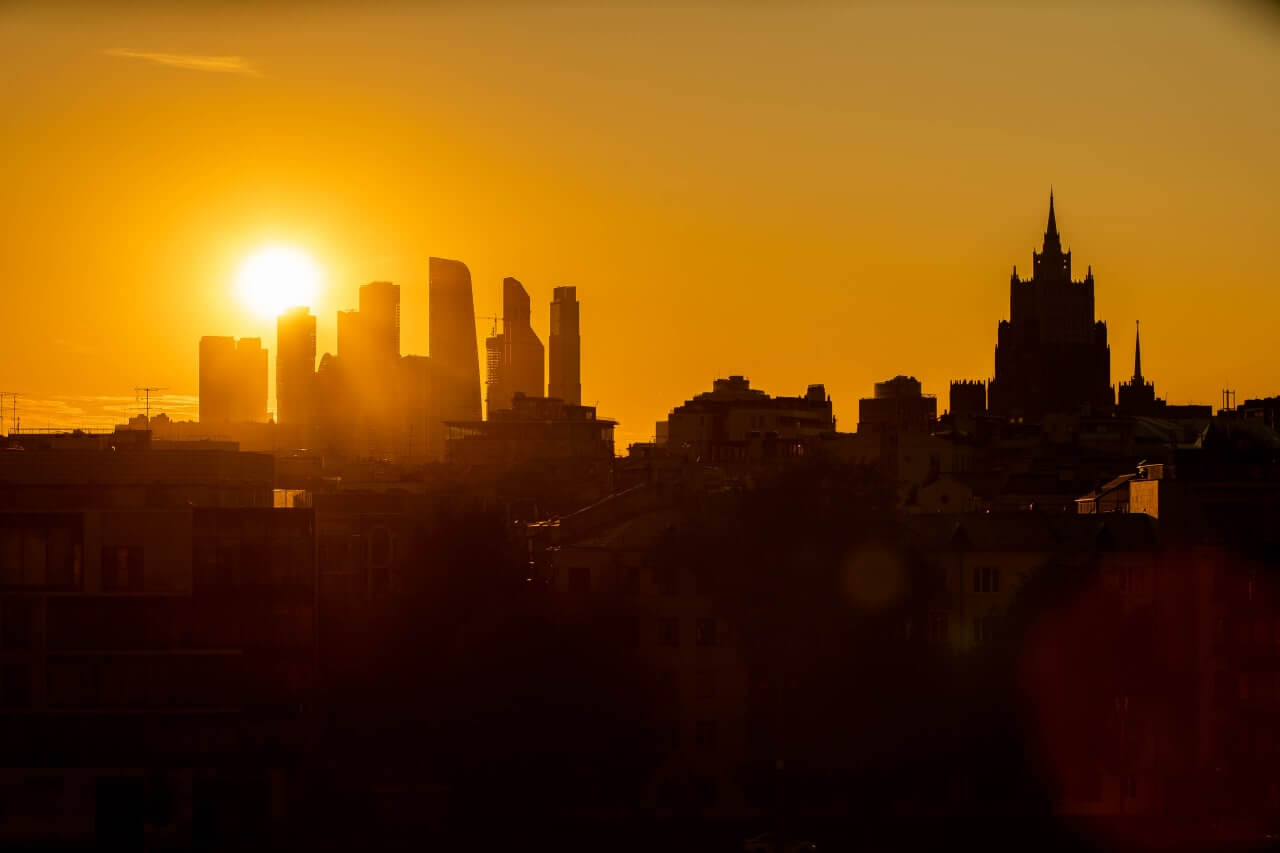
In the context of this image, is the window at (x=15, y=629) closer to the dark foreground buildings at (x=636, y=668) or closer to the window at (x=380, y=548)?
the dark foreground buildings at (x=636, y=668)

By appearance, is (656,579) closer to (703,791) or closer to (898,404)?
(703,791)

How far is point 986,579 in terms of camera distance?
63094 millimetres

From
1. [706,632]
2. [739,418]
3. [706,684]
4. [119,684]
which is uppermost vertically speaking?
[739,418]

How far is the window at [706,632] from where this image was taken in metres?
58.4

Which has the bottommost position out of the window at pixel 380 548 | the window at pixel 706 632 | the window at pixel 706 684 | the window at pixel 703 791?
the window at pixel 703 791

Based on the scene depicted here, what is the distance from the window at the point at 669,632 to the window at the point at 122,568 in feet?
46.2

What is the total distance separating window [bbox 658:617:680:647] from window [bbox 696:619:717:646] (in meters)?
0.53

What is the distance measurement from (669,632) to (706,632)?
3.10 ft

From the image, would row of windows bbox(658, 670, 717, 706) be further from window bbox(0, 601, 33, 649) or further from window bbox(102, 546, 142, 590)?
window bbox(0, 601, 33, 649)

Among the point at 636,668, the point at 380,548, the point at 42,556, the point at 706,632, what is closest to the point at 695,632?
the point at 706,632

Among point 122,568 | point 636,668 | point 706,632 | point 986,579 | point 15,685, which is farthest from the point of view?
point 986,579

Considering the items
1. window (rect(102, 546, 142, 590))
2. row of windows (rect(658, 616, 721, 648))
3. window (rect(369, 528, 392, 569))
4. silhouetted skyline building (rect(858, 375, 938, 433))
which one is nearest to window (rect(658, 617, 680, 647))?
row of windows (rect(658, 616, 721, 648))

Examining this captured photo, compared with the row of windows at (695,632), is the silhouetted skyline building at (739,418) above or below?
above

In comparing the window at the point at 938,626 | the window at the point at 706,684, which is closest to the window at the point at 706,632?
the window at the point at 706,684
